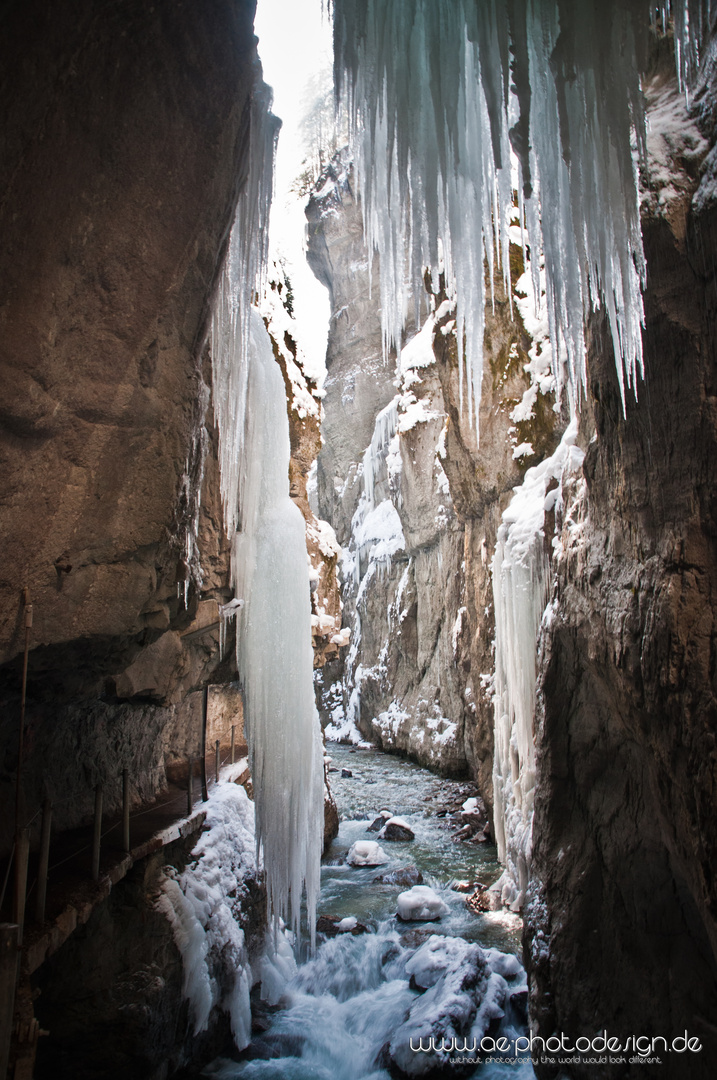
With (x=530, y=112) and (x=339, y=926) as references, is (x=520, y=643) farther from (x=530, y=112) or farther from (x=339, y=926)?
(x=530, y=112)

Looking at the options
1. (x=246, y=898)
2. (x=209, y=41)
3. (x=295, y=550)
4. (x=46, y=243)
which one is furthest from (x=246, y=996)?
(x=209, y=41)

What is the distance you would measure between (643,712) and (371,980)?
233 inches

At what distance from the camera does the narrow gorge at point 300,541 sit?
10.7 ft

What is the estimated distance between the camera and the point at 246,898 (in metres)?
7.52

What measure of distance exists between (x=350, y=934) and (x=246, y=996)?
2.13m

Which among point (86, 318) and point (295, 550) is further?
point (295, 550)

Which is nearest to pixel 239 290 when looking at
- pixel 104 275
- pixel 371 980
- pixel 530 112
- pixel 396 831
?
pixel 104 275

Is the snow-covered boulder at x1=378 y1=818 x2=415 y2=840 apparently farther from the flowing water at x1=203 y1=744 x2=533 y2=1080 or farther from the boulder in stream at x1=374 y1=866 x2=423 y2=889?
the boulder in stream at x1=374 y1=866 x2=423 y2=889

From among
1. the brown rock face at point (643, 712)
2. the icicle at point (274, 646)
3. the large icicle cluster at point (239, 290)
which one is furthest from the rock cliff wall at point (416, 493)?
the brown rock face at point (643, 712)

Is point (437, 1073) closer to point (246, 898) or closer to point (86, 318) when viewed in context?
point (246, 898)

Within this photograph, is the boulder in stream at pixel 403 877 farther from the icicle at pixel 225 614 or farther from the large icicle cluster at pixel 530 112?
the large icicle cluster at pixel 530 112

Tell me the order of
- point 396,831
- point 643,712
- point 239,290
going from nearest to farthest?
point 643,712 → point 239,290 → point 396,831

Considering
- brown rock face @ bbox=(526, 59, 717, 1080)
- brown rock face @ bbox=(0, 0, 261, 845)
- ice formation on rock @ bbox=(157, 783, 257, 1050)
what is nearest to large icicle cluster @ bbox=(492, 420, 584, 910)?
brown rock face @ bbox=(526, 59, 717, 1080)

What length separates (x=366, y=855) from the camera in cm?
1155
